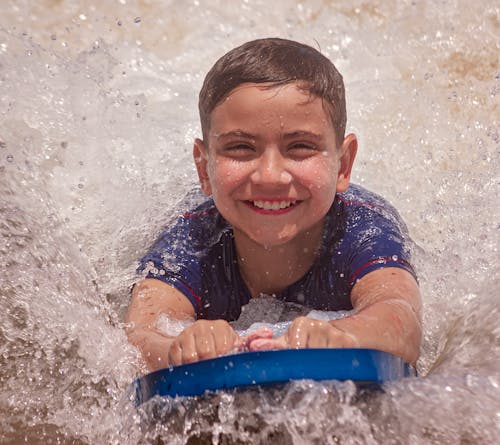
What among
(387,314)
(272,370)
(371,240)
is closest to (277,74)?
(371,240)

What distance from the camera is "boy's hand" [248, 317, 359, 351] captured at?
4.69ft

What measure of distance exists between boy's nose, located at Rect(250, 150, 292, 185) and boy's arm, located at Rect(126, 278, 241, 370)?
16.2 inches

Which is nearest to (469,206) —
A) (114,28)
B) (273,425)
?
(273,425)

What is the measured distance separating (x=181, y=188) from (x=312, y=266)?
2.82ft

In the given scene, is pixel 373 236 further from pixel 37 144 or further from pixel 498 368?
A: pixel 37 144

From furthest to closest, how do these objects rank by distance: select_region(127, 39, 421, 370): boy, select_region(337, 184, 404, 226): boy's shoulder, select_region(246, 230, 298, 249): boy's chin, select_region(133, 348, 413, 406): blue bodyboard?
select_region(337, 184, 404, 226): boy's shoulder
select_region(246, 230, 298, 249): boy's chin
select_region(127, 39, 421, 370): boy
select_region(133, 348, 413, 406): blue bodyboard

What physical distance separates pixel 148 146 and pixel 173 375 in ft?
6.20

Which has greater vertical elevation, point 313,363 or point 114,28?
point 114,28

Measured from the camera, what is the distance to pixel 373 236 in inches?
82.2

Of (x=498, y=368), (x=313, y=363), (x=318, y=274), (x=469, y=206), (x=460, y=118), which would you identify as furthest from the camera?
(x=460, y=118)

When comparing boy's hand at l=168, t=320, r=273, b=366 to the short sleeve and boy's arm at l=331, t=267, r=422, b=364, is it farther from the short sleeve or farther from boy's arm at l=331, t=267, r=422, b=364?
the short sleeve

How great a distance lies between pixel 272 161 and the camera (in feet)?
6.05

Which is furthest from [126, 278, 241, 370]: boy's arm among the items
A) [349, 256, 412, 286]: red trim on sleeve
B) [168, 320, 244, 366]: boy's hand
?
[349, 256, 412, 286]: red trim on sleeve

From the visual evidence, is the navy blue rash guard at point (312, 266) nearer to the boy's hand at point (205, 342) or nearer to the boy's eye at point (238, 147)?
the boy's eye at point (238, 147)
